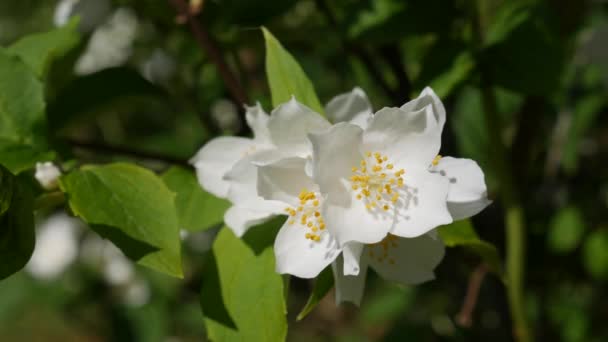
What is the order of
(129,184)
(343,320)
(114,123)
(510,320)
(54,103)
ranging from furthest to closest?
(343,320)
(114,123)
(510,320)
(54,103)
(129,184)

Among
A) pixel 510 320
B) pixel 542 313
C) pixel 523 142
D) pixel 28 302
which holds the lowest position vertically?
pixel 28 302

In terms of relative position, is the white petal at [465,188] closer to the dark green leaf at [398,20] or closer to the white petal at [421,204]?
the white petal at [421,204]

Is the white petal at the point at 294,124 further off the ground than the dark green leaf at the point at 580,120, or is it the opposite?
the white petal at the point at 294,124

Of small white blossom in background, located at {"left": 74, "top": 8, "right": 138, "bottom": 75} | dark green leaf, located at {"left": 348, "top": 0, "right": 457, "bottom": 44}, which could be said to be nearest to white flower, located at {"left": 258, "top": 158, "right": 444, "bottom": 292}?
dark green leaf, located at {"left": 348, "top": 0, "right": 457, "bottom": 44}

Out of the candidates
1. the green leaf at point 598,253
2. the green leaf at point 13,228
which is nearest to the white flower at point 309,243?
the green leaf at point 13,228

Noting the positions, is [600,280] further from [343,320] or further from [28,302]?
[28,302]

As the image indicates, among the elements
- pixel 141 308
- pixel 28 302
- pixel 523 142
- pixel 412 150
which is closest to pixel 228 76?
pixel 412 150

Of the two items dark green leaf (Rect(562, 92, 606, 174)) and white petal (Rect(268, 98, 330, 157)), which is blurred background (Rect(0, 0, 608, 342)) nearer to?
dark green leaf (Rect(562, 92, 606, 174))
